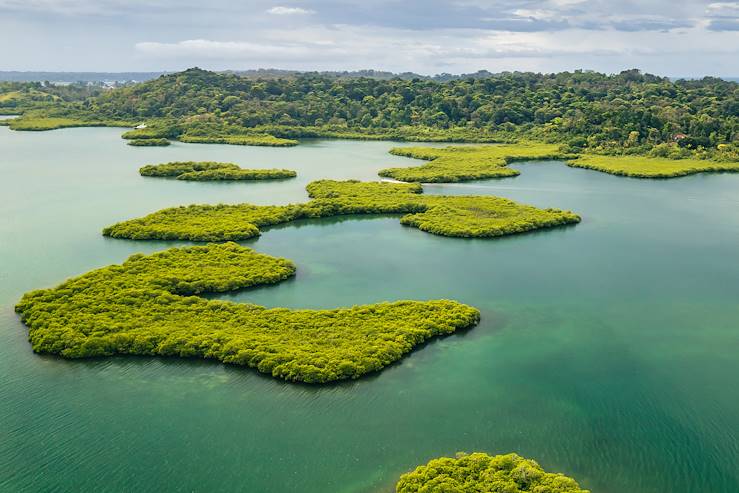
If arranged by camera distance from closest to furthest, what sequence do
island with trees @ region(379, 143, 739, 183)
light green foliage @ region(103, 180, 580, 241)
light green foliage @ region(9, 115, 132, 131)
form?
light green foliage @ region(103, 180, 580, 241) < island with trees @ region(379, 143, 739, 183) < light green foliage @ region(9, 115, 132, 131)

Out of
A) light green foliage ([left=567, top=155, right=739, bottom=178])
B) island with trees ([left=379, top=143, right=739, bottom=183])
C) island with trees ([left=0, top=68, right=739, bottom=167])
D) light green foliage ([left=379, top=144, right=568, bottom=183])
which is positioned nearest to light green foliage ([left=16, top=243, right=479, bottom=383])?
light green foliage ([left=379, top=144, right=568, bottom=183])

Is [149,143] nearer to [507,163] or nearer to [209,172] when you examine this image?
[209,172]

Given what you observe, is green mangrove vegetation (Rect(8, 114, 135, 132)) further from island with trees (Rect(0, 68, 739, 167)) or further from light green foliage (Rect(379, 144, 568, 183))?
light green foliage (Rect(379, 144, 568, 183))

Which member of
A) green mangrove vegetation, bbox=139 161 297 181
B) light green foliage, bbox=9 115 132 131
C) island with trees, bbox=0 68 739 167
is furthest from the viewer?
light green foliage, bbox=9 115 132 131

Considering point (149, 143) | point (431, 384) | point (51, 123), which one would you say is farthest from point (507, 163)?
point (51, 123)

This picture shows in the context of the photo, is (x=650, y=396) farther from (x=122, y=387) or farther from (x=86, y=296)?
(x=86, y=296)

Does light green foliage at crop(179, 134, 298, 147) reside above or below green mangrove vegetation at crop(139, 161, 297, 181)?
above
